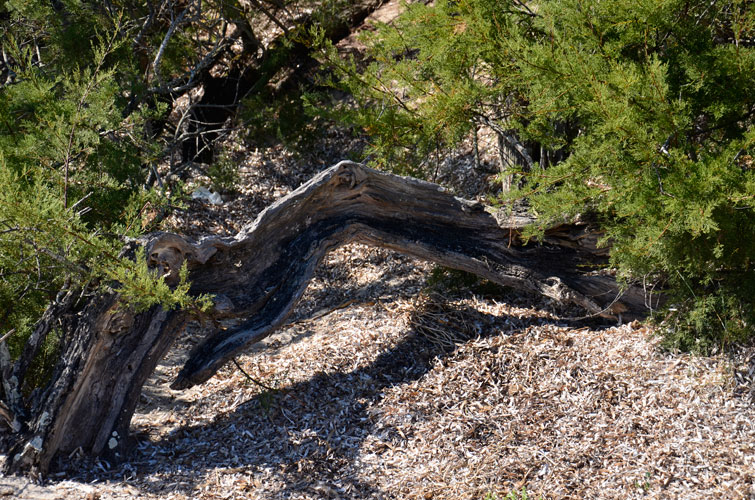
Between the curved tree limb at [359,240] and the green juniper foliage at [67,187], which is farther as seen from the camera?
the curved tree limb at [359,240]

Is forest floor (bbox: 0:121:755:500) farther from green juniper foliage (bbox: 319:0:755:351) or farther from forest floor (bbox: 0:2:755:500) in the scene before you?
green juniper foliage (bbox: 319:0:755:351)

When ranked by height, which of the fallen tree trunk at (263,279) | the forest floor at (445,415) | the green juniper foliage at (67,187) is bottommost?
the forest floor at (445,415)

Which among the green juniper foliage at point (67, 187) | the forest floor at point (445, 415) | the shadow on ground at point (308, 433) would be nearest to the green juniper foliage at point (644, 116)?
the forest floor at point (445, 415)

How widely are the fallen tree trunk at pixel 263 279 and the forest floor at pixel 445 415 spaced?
0.26 meters

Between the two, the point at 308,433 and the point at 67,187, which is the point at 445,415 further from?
the point at 67,187

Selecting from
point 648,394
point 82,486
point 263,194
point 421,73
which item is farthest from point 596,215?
point 263,194

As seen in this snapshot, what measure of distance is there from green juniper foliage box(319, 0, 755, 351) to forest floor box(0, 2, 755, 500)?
54 cm

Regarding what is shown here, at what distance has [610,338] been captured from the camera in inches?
191

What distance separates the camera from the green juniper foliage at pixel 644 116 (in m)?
3.55

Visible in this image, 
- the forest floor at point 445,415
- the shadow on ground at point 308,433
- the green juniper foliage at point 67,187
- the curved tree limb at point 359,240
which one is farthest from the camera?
the curved tree limb at point 359,240

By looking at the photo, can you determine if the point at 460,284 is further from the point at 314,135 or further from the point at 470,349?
the point at 314,135

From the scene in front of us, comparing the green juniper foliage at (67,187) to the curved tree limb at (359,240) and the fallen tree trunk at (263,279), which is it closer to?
the fallen tree trunk at (263,279)

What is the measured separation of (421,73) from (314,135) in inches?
117

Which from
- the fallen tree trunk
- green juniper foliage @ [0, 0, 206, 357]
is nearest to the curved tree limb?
the fallen tree trunk
